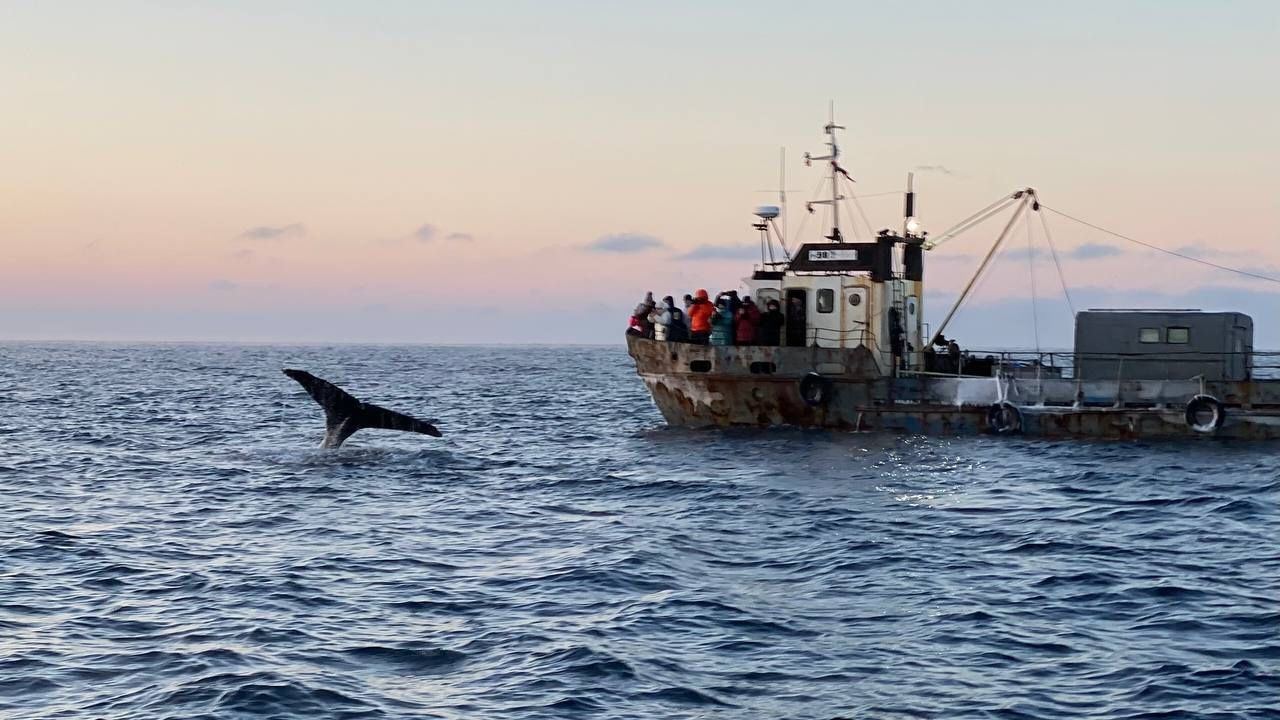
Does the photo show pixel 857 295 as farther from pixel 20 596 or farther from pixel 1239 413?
pixel 20 596

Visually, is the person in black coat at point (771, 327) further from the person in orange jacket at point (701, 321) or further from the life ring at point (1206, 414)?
the life ring at point (1206, 414)

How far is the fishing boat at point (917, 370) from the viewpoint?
3288cm

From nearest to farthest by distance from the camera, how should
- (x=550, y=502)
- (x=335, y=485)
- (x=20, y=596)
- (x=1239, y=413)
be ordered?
(x=20, y=596)
(x=550, y=502)
(x=335, y=485)
(x=1239, y=413)

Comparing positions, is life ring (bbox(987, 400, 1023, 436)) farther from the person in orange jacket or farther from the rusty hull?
the person in orange jacket

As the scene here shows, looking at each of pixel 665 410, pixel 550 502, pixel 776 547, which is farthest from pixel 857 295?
pixel 776 547

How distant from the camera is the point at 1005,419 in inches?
1328

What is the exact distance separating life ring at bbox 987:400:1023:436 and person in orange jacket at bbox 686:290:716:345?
7.71 m

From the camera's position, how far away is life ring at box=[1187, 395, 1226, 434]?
32094 millimetres

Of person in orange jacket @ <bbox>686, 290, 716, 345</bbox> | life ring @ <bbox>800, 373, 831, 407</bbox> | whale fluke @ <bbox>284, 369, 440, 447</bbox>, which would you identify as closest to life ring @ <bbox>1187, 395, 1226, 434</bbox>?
life ring @ <bbox>800, 373, 831, 407</bbox>

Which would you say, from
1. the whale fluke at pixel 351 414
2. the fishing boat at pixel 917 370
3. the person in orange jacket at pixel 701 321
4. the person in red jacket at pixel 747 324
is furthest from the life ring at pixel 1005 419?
the whale fluke at pixel 351 414

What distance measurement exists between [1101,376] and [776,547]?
56.8 feet

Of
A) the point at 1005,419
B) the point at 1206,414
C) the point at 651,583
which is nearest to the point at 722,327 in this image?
the point at 1005,419

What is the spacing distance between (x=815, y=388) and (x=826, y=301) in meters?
2.70

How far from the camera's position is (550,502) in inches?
973
